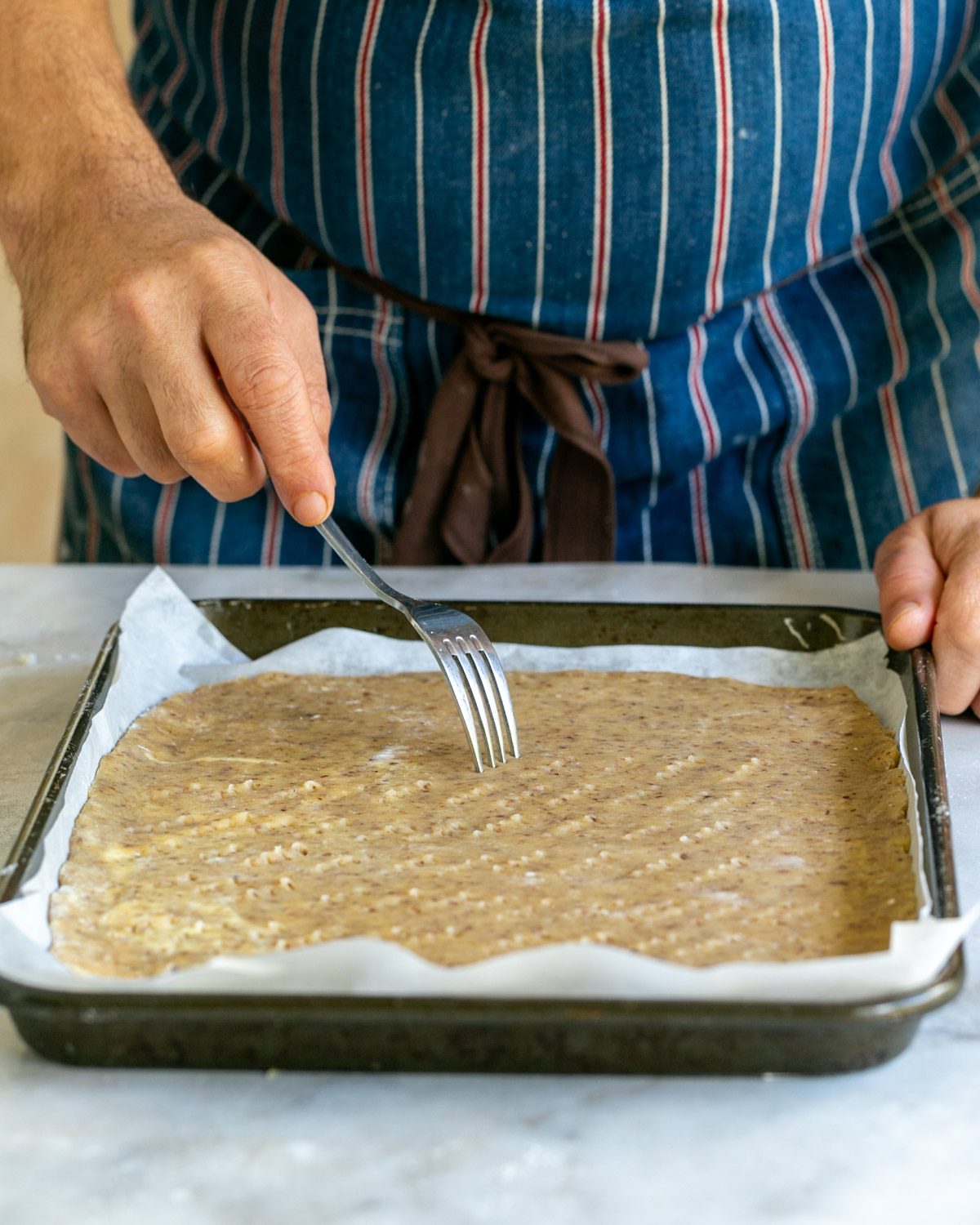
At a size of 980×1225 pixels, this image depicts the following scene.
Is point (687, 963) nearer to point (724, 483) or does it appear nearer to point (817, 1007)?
point (817, 1007)

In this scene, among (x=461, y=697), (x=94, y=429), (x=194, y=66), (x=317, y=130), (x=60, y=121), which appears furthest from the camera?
(x=194, y=66)

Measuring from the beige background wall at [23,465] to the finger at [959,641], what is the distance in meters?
3.31

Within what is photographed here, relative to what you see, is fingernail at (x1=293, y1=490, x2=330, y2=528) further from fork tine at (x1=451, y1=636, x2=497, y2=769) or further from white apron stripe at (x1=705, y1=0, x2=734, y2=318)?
white apron stripe at (x1=705, y1=0, x2=734, y2=318)

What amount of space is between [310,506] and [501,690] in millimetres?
210

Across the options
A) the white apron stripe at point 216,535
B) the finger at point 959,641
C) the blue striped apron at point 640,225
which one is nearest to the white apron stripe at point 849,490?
the blue striped apron at point 640,225

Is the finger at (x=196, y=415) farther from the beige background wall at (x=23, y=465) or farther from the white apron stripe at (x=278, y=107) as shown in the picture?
the beige background wall at (x=23, y=465)

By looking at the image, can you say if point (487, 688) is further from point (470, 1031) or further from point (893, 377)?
point (893, 377)

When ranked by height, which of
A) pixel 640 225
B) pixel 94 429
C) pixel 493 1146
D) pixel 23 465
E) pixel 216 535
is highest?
pixel 640 225

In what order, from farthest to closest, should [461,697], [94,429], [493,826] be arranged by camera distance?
[94,429]
[461,697]
[493,826]

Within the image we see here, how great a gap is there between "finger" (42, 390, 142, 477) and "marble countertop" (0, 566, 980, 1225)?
573mm

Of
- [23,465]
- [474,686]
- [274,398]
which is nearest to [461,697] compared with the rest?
[474,686]

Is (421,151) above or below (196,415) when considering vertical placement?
above

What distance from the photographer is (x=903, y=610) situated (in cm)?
118

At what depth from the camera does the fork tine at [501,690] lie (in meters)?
1.09
